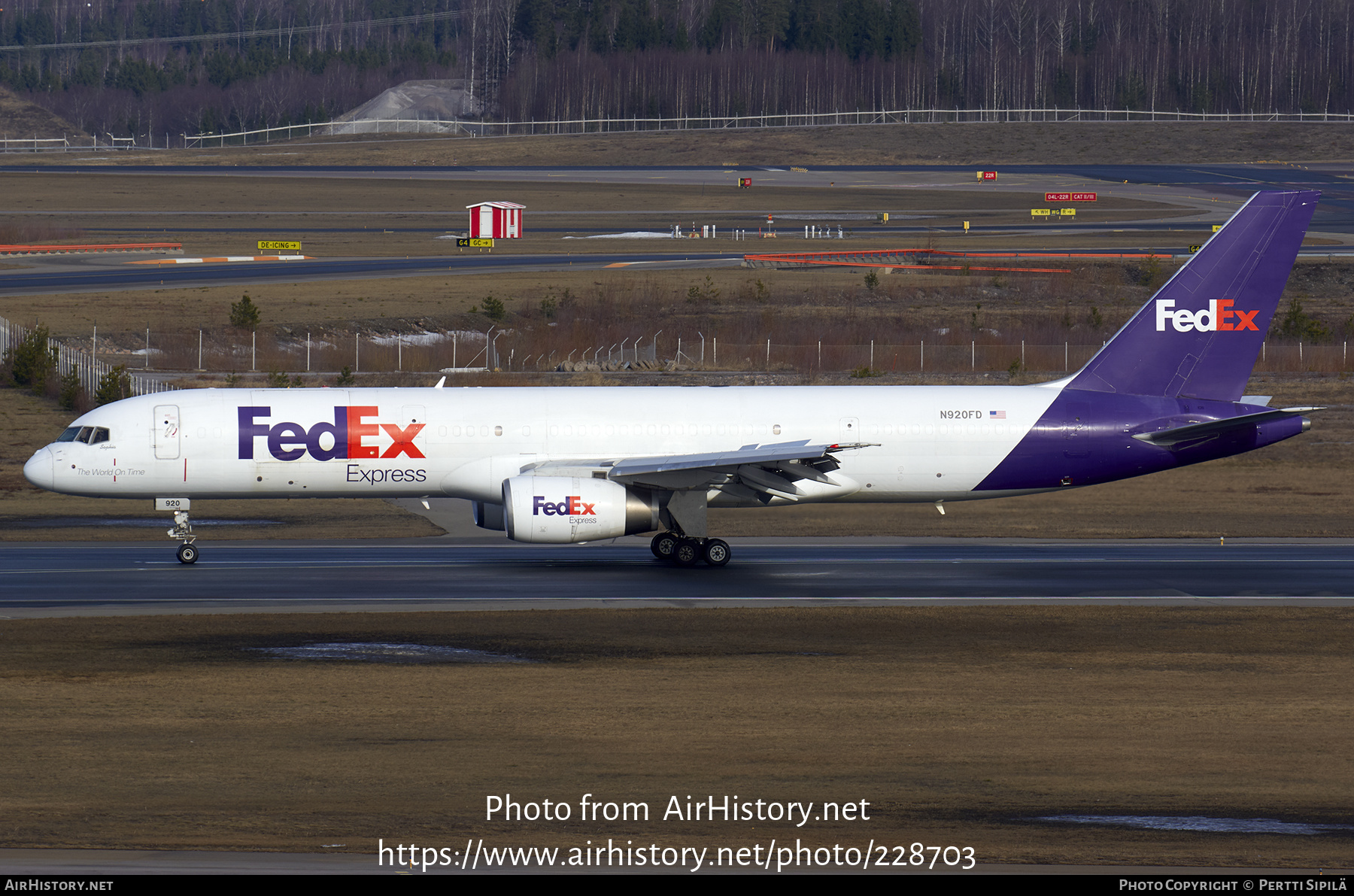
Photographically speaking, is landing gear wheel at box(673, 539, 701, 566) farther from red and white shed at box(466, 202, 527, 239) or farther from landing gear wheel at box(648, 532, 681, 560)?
red and white shed at box(466, 202, 527, 239)

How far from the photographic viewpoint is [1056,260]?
3472 inches

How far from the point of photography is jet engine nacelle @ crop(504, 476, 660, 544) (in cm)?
3250

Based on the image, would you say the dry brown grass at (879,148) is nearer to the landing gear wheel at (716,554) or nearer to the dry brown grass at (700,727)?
the landing gear wheel at (716,554)

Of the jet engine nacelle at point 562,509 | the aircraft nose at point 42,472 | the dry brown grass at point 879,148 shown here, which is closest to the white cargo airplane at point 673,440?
the aircraft nose at point 42,472

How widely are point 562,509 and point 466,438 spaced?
3.74m

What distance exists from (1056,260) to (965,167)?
262 ft

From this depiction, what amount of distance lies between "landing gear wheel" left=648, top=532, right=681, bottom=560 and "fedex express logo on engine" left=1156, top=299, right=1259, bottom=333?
506 inches

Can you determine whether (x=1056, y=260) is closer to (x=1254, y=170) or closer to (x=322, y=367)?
(x=322, y=367)

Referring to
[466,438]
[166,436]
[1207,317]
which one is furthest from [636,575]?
[1207,317]

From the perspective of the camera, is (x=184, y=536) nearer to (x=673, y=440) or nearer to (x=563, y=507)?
(x=563, y=507)

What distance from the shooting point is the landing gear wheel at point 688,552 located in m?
35.1

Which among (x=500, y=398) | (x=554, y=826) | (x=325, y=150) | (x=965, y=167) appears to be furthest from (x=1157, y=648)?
(x=325, y=150)

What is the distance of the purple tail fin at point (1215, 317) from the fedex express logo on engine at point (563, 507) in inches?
493

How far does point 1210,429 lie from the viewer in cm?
3503
